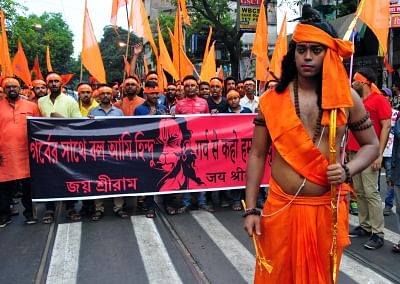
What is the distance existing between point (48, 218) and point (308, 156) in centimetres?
485

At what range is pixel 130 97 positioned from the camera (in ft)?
24.8

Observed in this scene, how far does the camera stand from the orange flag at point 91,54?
7980 mm

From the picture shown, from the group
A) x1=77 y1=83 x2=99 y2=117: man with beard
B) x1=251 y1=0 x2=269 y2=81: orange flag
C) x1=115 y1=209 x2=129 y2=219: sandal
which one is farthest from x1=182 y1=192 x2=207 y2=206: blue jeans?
x1=251 y1=0 x2=269 y2=81: orange flag

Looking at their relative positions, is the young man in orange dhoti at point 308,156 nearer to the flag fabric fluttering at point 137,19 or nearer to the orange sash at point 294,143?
the orange sash at point 294,143

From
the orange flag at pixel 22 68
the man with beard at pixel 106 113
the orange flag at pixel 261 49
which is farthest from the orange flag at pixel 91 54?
the orange flag at pixel 22 68

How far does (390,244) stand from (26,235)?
437 centimetres

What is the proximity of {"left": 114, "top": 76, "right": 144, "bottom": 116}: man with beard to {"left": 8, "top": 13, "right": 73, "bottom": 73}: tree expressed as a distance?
2460cm

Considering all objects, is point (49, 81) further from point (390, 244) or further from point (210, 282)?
point (390, 244)

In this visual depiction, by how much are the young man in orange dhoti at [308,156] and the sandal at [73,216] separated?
439 cm

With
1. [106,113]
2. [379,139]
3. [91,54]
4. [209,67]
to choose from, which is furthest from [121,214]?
[209,67]

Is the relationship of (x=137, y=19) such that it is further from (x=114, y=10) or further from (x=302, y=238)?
(x=302, y=238)

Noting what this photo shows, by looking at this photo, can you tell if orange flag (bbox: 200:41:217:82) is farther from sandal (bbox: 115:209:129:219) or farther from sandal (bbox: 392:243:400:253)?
sandal (bbox: 392:243:400:253)

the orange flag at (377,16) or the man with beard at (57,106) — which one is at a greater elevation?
the orange flag at (377,16)

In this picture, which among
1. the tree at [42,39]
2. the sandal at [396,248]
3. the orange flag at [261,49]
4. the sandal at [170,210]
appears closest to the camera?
the sandal at [396,248]
